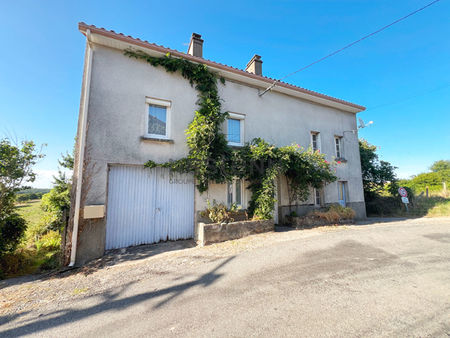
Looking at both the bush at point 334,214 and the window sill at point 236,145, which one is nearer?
the window sill at point 236,145

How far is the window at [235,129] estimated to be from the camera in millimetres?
7551

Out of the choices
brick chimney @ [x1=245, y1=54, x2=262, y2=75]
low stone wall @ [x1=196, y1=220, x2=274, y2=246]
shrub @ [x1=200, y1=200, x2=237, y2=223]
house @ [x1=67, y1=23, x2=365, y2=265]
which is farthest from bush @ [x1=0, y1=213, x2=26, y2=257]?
brick chimney @ [x1=245, y1=54, x2=262, y2=75]

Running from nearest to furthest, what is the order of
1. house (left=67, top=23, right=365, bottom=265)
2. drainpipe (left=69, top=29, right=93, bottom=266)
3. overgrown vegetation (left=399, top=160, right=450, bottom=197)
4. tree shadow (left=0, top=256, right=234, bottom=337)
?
tree shadow (left=0, top=256, right=234, bottom=337) → drainpipe (left=69, top=29, right=93, bottom=266) → house (left=67, top=23, right=365, bottom=265) → overgrown vegetation (left=399, top=160, right=450, bottom=197)

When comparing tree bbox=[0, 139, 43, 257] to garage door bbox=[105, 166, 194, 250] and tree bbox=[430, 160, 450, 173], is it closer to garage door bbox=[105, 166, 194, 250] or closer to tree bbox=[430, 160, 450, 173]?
garage door bbox=[105, 166, 194, 250]

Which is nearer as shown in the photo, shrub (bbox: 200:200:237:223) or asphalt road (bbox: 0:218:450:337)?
asphalt road (bbox: 0:218:450:337)

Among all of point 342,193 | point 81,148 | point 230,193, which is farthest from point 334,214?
point 81,148

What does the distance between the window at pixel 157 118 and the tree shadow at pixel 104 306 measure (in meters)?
4.46

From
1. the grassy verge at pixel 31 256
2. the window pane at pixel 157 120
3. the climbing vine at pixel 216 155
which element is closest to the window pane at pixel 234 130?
the climbing vine at pixel 216 155

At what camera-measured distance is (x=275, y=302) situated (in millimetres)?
2771

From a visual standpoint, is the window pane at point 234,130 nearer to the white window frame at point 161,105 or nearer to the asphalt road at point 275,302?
the white window frame at point 161,105

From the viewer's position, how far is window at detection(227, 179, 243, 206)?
23.4 feet

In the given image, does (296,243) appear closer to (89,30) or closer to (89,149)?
(89,149)

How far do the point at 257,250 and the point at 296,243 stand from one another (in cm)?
133

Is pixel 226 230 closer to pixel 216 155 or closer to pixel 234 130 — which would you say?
pixel 216 155
